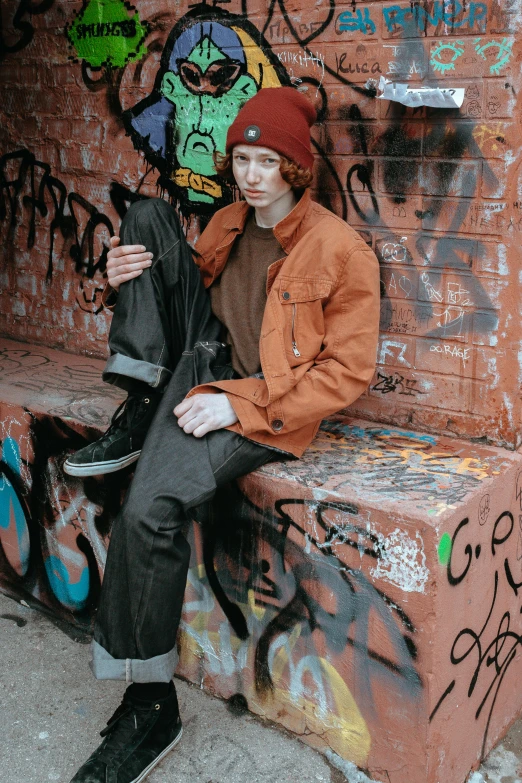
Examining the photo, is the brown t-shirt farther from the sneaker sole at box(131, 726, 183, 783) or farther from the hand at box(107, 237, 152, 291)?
the sneaker sole at box(131, 726, 183, 783)

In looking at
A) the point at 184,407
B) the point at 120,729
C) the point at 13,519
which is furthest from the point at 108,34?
the point at 120,729

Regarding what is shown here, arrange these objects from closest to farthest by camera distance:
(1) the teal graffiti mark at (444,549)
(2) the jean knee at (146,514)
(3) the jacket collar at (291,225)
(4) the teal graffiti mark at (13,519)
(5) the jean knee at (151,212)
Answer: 1. (1) the teal graffiti mark at (444,549)
2. (2) the jean knee at (146,514)
3. (3) the jacket collar at (291,225)
4. (5) the jean knee at (151,212)
5. (4) the teal graffiti mark at (13,519)

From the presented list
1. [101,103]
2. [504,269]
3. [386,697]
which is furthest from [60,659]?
[101,103]

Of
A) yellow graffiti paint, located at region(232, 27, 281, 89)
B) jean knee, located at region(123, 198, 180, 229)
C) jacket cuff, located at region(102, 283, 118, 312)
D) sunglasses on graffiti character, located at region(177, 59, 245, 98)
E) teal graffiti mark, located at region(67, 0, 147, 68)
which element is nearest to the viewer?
jean knee, located at region(123, 198, 180, 229)

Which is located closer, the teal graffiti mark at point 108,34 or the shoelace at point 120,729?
the shoelace at point 120,729

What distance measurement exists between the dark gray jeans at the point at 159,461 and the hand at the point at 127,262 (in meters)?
0.03

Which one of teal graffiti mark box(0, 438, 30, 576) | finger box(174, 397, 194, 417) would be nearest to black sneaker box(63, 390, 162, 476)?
finger box(174, 397, 194, 417)

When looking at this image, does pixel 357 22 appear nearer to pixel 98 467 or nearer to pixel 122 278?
pixel 122 278

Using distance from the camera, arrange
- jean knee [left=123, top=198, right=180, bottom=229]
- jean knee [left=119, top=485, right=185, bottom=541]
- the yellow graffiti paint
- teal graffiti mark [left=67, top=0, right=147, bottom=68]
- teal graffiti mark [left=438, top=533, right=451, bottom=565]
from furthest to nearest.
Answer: teal graffiti mark [left=67, top=0, right=147, bottom=68] < the yellow graffiti paint < jean knee [left=123, top=198, right=180, bottom=229] < jean knee [left=119, top=485, right=185, bottom=541] < teal graffiti mark [left=438, top=533, right=451, bottom=565]

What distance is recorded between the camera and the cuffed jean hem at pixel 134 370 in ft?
9.32

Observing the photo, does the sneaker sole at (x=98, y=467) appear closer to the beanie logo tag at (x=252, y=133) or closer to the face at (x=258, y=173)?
the face at (x=258, y=173)

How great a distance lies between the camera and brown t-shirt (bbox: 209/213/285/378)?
2.94 meters

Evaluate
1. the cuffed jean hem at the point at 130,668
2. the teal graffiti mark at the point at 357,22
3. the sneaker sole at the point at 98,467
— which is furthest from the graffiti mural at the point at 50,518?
the teal graffiti mark at the point at 357,22

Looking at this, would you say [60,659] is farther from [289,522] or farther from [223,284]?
[223,284]
